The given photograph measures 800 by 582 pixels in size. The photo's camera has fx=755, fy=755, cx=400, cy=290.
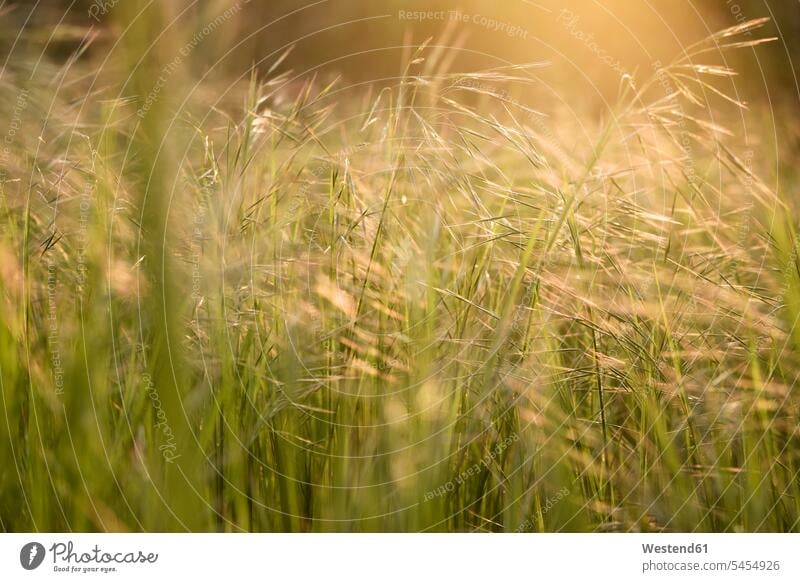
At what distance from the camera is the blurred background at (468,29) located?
103 centimetres

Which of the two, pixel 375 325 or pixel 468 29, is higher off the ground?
pixel 468 29

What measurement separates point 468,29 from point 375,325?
64cm

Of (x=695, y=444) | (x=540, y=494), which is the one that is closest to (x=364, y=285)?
(x=540, y=494)

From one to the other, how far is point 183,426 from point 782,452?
72 centimetres

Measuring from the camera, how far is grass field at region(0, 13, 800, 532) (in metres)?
0.83
